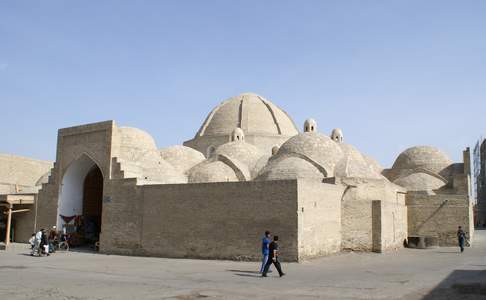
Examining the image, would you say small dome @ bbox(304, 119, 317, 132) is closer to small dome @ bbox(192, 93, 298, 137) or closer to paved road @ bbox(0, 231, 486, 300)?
small dome @ bbox(192, 93, 298, 137)

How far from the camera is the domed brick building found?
55.5ft

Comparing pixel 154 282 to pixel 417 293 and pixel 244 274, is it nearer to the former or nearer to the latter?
pixel 244 274

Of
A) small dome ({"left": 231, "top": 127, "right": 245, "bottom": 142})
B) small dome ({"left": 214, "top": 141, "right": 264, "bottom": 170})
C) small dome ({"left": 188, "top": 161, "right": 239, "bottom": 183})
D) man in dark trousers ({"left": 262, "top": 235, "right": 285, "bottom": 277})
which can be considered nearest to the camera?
man in dark trousers ({"left": 262, "top": 235, "right": 285, "bottom": 277})

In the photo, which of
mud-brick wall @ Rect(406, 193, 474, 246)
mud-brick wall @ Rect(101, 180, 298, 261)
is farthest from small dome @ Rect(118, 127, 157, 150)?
mud-brick wall @ Rect(406, 193, 474, 246)

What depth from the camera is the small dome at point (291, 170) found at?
22312 mm

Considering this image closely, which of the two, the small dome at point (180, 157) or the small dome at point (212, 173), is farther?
the small dome at point (180, 157)

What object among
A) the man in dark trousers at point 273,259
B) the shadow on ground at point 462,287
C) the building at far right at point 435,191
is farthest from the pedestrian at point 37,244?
the building at far right at point 435,191

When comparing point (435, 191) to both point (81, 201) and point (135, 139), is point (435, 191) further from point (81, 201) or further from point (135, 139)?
point (81, 201)

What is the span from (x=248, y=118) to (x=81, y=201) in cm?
1693

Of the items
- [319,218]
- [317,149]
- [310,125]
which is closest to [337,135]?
[310,125]

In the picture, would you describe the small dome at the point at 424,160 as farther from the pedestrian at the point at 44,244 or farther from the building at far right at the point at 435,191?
the pedestrian at the point at 44,244

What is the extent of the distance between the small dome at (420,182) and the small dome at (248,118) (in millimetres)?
10249

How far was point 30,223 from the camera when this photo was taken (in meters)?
24.2

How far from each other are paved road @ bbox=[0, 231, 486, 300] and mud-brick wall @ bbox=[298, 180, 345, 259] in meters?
0.66
